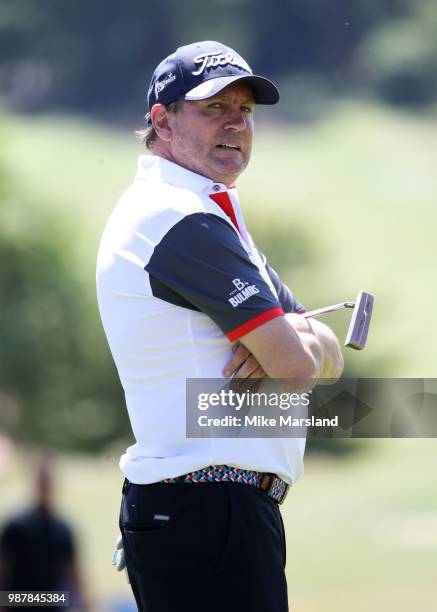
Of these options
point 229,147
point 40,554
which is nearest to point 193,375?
point 229,147

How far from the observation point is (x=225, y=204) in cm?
309

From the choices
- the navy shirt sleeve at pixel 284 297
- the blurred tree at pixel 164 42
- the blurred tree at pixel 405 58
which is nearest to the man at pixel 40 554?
A: the navy shirt sleeve at pixel 284 297

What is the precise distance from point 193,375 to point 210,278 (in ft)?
0.79

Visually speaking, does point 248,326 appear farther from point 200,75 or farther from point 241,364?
point 200,75

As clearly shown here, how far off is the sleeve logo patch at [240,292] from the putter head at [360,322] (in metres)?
0.37

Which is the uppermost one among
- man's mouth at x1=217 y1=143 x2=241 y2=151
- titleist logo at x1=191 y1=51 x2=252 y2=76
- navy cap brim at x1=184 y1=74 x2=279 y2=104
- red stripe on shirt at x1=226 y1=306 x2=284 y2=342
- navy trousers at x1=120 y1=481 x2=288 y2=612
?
titleist logo at x1=191 y1=51 x2=252 y2=76

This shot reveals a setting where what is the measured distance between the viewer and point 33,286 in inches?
552

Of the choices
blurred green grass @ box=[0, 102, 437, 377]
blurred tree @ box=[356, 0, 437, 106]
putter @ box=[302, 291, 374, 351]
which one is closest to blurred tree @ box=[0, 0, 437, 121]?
blurred tree @ box=[356, 0, 437, 106]

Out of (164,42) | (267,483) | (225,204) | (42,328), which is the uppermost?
(164,42)

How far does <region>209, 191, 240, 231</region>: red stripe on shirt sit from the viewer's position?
10.1 ft

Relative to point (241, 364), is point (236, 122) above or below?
above

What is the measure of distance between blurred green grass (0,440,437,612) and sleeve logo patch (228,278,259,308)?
6.26 metres

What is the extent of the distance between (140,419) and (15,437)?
523 inches

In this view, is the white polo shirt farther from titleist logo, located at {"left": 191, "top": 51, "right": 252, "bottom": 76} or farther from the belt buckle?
titleist logo, located at {"left": 191, "top": 51, "right": 252, "bottom": 76}
